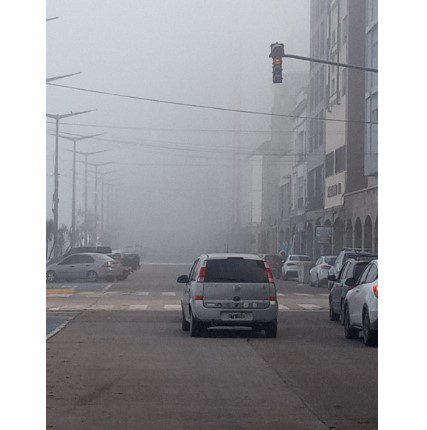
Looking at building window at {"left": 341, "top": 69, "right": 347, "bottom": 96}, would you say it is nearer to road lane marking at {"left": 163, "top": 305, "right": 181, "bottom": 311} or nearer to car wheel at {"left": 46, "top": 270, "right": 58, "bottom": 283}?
road lane marking at {"left": 163, "top": 305, "right": 181, "bottom": 311}

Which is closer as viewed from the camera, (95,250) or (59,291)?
(59,291)

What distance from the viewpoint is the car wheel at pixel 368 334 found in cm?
1834

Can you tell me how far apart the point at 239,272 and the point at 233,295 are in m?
0.38

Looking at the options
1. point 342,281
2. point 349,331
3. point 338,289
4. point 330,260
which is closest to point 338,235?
point 330,260

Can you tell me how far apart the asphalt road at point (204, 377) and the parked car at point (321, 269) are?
10530 millimetres

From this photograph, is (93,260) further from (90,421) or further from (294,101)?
(90,421)

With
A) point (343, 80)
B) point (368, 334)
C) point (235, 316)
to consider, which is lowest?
point (368, 334)

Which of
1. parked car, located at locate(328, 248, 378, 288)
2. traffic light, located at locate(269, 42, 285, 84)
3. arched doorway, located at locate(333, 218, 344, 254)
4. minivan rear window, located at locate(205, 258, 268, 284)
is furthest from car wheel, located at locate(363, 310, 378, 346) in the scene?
arched doorway, located at locate(333, 218, 344, 254)

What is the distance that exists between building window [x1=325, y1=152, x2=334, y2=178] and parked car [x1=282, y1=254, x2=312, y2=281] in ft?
19.4

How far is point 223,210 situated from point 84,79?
509 cm

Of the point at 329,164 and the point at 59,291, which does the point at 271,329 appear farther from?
the point at 59,291

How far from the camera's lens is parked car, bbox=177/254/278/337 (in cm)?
2017

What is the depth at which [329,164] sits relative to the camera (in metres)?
31.2

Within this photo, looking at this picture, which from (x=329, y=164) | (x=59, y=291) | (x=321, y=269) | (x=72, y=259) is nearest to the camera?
(x=329, y=164)
